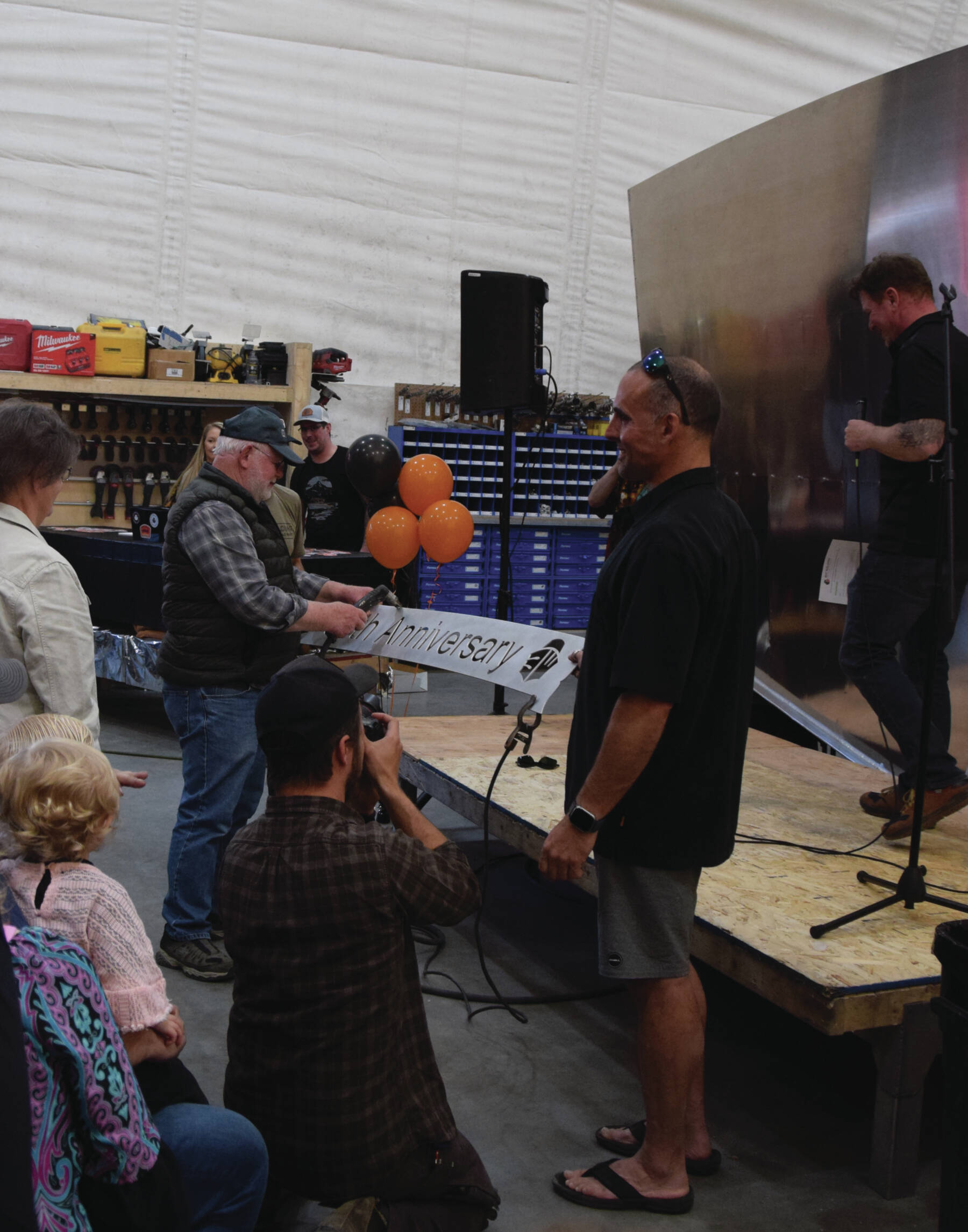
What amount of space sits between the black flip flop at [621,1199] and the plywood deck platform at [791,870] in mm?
455

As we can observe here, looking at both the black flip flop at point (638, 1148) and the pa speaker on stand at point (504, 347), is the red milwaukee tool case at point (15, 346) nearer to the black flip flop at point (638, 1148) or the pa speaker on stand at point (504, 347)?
the pa speaker on stand at point (504, 347)

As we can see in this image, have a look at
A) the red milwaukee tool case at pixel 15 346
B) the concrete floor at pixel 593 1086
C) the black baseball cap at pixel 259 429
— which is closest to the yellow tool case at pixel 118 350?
the red milwaukee tool case at pixel 15 346

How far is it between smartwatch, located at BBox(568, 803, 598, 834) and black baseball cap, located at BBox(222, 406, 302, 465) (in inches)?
62.5

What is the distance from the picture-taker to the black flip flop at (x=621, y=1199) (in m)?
2.35

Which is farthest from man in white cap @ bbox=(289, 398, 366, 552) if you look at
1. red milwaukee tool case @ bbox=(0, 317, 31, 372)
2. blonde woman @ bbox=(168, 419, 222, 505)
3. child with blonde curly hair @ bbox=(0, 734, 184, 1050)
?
child with blonde curly hair @ bbox=(0, 734, 184, 1050)

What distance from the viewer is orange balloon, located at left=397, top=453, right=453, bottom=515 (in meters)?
5.96

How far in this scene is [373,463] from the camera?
658 cm

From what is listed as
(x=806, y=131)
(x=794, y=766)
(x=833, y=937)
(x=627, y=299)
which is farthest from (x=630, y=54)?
(x=833, y=937)

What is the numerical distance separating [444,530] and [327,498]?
1724 millimetres

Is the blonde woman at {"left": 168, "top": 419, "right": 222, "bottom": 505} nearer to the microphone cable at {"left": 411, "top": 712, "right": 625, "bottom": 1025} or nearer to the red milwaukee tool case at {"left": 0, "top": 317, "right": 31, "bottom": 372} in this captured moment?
the red milwaukee tool case at {"left": 0, "top": 317, "right": 31, "bottom": 372}

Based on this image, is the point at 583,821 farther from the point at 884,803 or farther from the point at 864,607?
the point at 884,803

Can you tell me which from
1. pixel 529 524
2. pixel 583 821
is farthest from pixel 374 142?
pixel 583 821

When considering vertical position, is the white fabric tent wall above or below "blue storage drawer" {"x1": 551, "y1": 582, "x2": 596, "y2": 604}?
above

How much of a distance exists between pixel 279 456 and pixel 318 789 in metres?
1.68
